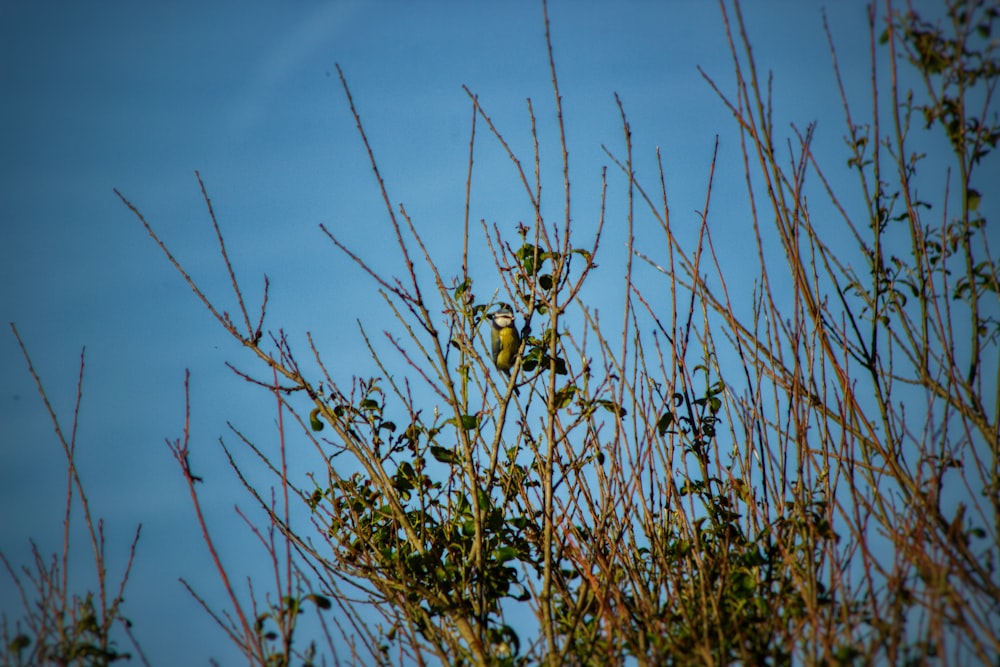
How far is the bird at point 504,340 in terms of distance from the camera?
292 centimetres

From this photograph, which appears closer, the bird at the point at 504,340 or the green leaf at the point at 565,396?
the green leaf at the point at 565,396

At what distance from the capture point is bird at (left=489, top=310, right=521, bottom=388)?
292cm

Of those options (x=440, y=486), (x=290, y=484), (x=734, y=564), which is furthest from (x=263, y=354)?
(x=734, y=564)

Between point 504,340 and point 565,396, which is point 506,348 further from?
point 565,396

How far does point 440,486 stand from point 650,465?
2.53 ft

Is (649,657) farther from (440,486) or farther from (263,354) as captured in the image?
(263,354)

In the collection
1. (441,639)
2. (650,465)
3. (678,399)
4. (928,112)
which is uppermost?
(928,112)

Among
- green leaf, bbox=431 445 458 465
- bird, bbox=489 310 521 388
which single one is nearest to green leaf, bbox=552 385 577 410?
bird, bbox=489 310 521 388

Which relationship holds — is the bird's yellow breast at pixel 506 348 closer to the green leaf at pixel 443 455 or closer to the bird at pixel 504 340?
the bird at pixel 504 340

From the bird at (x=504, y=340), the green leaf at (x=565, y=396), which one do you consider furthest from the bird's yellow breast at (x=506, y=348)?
the green leaf at (x=565, y=396)

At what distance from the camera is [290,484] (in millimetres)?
2914

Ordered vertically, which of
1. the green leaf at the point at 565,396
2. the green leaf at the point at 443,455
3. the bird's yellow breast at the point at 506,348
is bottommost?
the green leaf at the point at 443,455

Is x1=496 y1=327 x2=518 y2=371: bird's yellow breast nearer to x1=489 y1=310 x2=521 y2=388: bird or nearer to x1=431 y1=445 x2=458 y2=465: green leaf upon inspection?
x1=489 y1=310 x2=521 y2=388: bird

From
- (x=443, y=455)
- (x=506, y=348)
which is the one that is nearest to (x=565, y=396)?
(x=506, y=348)
